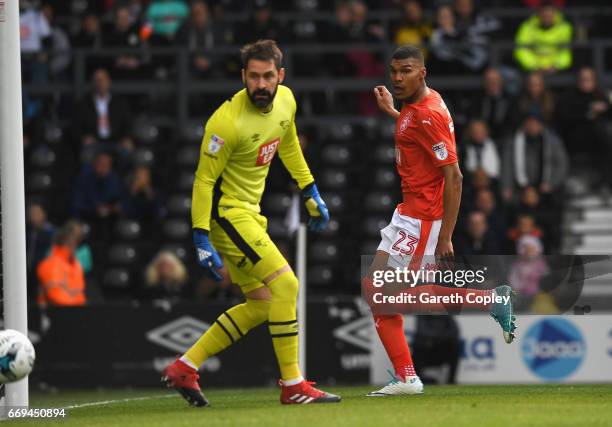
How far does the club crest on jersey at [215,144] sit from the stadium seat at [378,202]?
357 inches

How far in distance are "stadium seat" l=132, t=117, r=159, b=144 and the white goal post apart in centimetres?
959

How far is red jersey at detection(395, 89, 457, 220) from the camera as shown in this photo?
10.9 metres

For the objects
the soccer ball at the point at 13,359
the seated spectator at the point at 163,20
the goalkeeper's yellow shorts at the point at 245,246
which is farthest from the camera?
the seated spectator at the point at 163,20

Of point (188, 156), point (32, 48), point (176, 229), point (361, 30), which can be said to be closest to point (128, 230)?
point (176, 229)

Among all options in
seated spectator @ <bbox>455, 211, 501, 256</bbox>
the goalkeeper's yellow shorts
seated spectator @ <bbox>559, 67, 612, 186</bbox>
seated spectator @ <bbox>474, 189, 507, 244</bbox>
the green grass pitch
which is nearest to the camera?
the green grass pitch

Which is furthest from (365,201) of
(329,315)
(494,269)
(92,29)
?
(494,269)

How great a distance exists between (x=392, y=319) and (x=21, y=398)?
2.74 m

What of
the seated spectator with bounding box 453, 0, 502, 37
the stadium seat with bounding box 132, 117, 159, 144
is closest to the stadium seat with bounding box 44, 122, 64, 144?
the stadium seat with bounding box 132, 117, 159, 144

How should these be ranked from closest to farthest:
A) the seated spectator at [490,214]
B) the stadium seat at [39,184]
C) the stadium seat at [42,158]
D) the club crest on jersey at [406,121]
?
the club crest on jersey at [406,121]
the seated spectator at [490,214]
the stadium seat at [39,184]
the stadium seat at [42,158]

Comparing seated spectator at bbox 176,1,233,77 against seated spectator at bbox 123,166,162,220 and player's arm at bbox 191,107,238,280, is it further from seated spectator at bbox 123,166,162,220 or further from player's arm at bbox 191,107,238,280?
player's arm at bbox 191,107,238,280

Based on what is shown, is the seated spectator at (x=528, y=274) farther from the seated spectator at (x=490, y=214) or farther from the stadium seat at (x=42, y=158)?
the stadium seat at (x=42, y=158)

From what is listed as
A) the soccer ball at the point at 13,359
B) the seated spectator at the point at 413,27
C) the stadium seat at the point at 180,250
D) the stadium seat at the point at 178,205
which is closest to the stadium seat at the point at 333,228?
the stadium seat at the point at 180,250

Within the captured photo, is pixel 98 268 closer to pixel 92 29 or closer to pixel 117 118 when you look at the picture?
pixel 117 118

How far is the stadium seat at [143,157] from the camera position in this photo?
2033 centimetres
